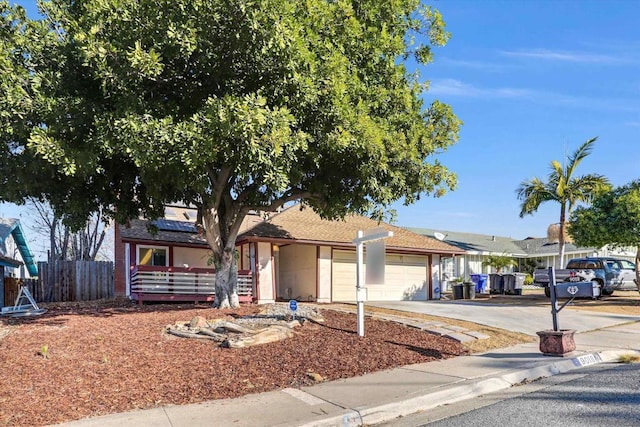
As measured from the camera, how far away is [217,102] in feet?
29.8

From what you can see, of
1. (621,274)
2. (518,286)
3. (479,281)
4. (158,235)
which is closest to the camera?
(158,235)

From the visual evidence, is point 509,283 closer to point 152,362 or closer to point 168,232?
point 168,232

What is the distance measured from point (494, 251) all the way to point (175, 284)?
24.6m

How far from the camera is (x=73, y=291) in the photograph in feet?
70.1

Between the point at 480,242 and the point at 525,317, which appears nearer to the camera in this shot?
the point at 525,317

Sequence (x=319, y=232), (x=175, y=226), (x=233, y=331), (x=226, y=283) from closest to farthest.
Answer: (x=233, y=331) → (x=226, y=283) → (x=319, y=232) → (x=175, y=226)

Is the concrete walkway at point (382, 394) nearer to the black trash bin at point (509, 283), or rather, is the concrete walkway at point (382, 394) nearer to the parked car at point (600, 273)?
the parked car at point (600, 273)

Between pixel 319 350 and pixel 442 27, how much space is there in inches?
346

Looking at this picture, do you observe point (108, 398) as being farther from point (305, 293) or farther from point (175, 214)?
point (175, 214)


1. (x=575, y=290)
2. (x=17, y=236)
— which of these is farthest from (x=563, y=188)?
(x=17, y=236)

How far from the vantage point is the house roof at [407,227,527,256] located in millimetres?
34281

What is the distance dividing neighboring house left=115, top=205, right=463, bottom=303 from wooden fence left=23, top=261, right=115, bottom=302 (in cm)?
68

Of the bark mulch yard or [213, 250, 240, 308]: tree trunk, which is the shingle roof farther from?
the bark mulch yard

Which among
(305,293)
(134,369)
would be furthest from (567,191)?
(134,369)
